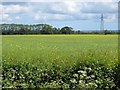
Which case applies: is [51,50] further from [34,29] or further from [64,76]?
[64,76]

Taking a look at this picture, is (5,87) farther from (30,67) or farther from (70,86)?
(70,86)

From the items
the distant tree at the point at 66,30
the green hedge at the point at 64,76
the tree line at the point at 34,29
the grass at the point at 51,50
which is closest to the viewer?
the green hedge at the point at 64,76

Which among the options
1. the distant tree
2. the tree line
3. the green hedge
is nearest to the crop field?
the green hedge

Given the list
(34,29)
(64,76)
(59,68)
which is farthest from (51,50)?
(64,76)

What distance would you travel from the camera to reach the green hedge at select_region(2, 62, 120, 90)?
6.56 metres

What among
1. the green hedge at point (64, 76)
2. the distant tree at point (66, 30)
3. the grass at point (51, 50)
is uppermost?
the distant tree at point (66, 30)

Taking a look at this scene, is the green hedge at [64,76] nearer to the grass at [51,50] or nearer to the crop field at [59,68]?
the crop field at [59,68]

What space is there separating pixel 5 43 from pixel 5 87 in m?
1.69

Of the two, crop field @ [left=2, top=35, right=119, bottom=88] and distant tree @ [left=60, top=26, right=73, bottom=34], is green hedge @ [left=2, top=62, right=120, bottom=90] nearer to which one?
crop field @ [left=2, top=35, right=119, bottom=88]

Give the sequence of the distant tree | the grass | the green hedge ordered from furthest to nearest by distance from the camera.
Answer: the distant tree → the grass → the green hedge

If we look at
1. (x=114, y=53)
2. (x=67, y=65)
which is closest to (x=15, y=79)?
(x=67, y=65)

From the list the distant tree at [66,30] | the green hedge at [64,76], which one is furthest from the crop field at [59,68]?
the distant tree at [66,30]

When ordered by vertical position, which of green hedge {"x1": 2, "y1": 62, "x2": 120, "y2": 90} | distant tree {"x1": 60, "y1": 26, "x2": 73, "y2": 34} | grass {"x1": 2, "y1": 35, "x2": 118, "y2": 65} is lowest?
green hedge {"x1": 2, "y1": 62, "x2": 120, "y2": 90}

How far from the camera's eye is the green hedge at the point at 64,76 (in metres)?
6.56
